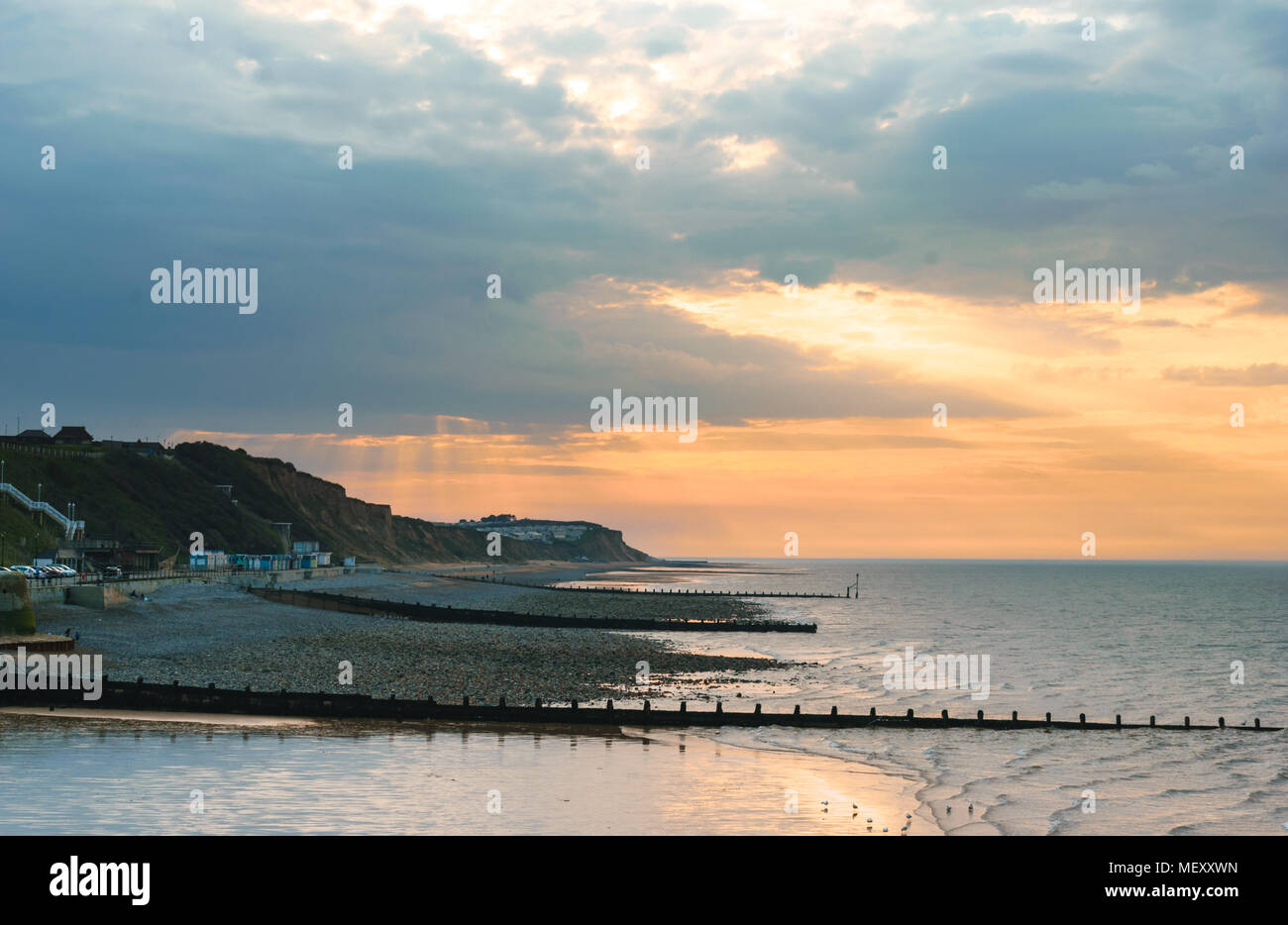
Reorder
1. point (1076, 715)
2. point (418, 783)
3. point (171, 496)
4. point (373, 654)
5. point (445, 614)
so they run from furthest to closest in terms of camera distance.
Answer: point (171, 496) < point (445, 614) < point (373, 654) < point (1076, 715) < point (418, 783)

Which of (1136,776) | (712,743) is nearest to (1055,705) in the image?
(1136,776)

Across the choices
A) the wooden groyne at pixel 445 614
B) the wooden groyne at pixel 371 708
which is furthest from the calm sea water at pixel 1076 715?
the wooden groyne at pixel 445 614

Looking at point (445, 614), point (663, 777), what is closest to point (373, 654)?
point (445, 614)

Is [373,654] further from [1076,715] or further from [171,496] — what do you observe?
[171,496]

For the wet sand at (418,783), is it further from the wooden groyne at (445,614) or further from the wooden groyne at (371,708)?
the wooden groyne at (445,614)

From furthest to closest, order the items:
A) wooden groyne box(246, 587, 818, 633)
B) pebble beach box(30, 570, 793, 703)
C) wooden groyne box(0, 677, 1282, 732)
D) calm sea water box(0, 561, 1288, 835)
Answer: wooden groyne box(246, 587, 818, 633)
pebble beach box(30, 570, 793, 703)
wooden groyne box(0, 677, 1282, 732)
calm sea water box(0, 561, 1288, 835)

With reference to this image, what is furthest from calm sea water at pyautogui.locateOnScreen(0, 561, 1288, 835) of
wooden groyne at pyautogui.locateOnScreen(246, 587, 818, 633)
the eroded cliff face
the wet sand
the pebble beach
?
the eroded cliff face

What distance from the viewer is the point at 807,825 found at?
2434cm

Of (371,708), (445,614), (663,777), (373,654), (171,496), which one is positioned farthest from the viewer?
(171,496)

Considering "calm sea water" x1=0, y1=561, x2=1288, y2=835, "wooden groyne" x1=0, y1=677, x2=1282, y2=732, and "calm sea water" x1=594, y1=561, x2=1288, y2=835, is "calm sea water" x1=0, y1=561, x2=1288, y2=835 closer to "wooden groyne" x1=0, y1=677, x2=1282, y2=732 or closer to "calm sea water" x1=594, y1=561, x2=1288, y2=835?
"calm sea water" x1=594, y1=561, x2=1288, y2=835

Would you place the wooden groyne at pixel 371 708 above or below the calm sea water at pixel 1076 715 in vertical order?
above

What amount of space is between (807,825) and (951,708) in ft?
83.0

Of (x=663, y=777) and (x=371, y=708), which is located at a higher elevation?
(x=371, y=708)
